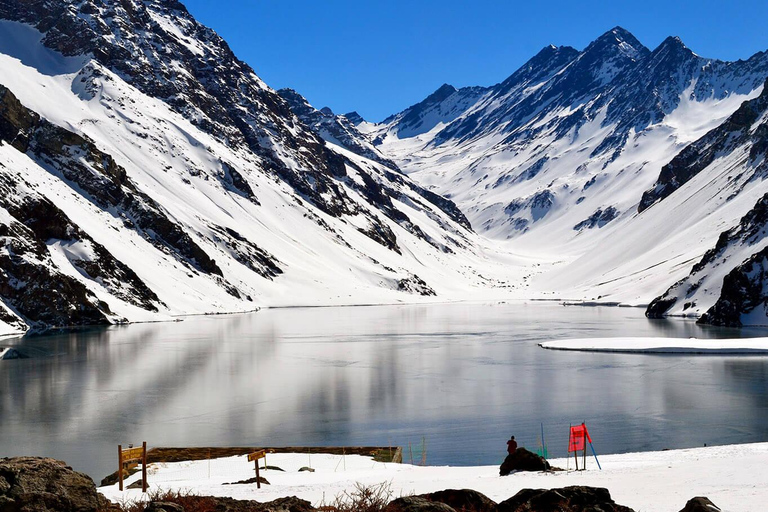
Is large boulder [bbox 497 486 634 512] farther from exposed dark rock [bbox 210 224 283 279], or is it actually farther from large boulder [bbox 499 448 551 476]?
exposed dark rock [bbox 210 224 283 279]

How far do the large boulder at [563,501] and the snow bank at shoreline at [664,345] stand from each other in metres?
59.5

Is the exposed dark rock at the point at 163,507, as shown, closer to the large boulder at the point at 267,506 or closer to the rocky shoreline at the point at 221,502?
the rocky shoreline at the point at 221,502

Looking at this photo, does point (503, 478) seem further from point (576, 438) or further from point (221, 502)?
point (576, 438)

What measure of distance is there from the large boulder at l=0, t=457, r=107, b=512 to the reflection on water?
1613 centimetres

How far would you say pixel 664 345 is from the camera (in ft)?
241

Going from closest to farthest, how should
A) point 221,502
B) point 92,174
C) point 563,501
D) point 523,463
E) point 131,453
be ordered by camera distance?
point 563,501 < point 221,502 < point 131,453 < point 523,463 < point 92,174

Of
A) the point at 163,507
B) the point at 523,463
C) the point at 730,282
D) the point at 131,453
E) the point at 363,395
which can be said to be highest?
the point at 730,282

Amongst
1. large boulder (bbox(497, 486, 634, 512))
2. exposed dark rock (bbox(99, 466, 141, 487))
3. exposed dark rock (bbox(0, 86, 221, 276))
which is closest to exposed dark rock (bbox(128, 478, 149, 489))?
exposed dark rock (bbox(99, 466, 141, 487))

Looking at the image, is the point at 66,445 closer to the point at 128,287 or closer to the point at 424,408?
the point at 424,408

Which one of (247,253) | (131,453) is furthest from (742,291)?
(247,253)

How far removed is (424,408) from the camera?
148ft

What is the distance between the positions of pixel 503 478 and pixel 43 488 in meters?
12.7

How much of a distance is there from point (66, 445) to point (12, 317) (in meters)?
69.7

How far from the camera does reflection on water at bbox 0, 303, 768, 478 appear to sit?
37062 mm
